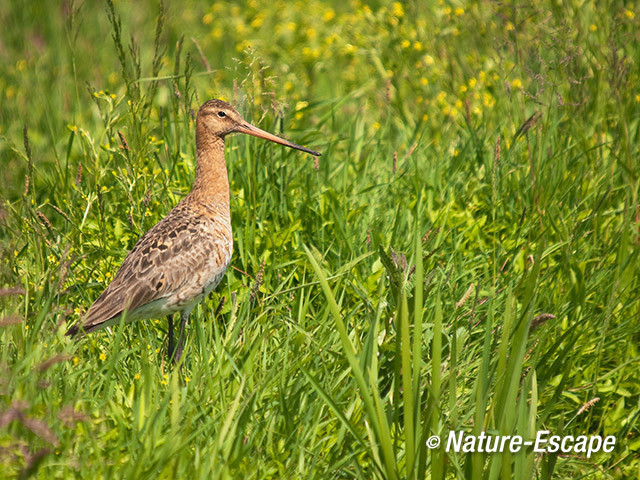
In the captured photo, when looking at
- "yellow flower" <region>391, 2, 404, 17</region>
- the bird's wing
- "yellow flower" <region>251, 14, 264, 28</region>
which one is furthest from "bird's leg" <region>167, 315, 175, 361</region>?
"yellow flower" <region>251, 14, 264, 28</region>

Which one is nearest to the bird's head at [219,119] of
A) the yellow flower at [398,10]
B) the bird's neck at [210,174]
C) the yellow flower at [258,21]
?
the bird's neck at [210,174]

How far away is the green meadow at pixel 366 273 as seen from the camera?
2885mm

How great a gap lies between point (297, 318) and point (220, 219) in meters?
0.70

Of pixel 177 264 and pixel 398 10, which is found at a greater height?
pixel 398 10

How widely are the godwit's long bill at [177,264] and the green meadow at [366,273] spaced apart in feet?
0.44

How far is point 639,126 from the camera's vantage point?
5312 mm

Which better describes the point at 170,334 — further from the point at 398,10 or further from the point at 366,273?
the point at 398,10

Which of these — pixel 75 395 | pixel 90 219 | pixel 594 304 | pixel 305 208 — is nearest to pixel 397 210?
pixel 305 208

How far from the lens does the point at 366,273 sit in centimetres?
434

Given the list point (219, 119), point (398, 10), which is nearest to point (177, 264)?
point (219, 119)

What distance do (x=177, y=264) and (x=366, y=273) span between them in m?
1.05

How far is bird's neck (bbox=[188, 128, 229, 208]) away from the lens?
171 inches

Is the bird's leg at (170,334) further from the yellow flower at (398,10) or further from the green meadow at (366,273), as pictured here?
the yellow flower at (398,10)

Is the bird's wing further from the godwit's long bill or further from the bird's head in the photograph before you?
the bird's head
